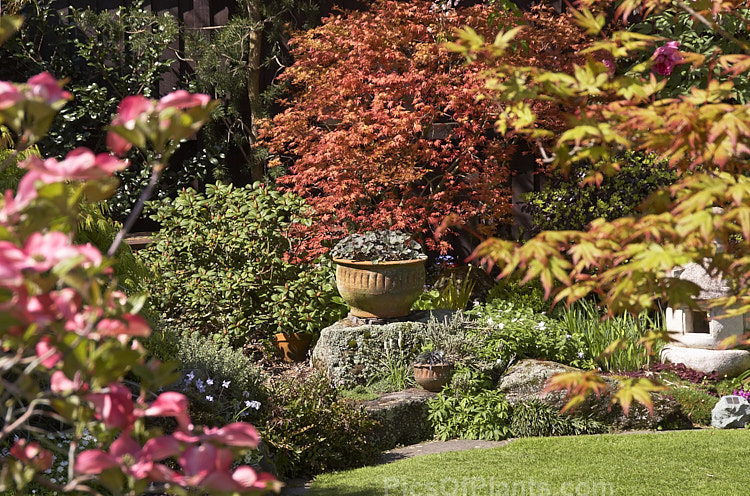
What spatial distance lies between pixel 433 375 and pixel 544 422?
76 cm

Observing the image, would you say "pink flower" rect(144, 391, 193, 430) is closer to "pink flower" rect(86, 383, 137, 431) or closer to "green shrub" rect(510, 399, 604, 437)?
"pink flower" rect(86, 383, 137, 431)

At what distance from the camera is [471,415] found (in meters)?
5.10

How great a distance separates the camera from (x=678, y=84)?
7.40 metres

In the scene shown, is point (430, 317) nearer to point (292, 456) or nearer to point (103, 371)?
point (292, 456)

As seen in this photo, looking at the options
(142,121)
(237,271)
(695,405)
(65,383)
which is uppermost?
(142,121)

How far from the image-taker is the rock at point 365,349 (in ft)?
18.6

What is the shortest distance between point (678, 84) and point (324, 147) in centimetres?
339

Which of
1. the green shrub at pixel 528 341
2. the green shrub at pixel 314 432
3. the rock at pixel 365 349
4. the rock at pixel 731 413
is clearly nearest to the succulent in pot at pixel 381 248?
the rock at pixel 365 349

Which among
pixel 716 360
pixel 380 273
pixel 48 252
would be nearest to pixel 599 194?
pixel 716 360

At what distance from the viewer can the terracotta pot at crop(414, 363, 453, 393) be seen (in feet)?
17.1

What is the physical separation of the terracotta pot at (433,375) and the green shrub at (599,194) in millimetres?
2514

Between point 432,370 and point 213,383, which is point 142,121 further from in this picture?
point 432,370

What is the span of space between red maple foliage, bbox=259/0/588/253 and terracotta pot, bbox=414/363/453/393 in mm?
1581

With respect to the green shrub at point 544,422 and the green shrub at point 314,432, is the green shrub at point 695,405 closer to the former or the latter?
the green shrub at point 544,422
